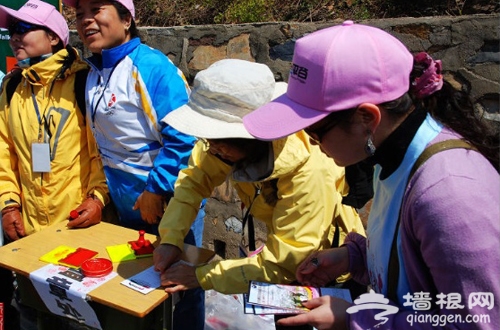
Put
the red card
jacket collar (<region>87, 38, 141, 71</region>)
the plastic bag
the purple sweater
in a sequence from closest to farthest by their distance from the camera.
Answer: the purple sweater → the red card → jacket collar (<region>87, 38, 141, 71</region>) → the plastic bag

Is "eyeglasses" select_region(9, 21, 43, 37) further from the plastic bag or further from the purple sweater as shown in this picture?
the purple sweater

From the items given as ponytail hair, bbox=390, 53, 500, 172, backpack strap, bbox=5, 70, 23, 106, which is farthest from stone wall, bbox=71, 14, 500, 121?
ponytail hair, bbox=390, 53, 500, 172

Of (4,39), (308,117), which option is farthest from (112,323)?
(4,39)

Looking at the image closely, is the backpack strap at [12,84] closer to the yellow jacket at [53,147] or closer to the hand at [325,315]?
the yellow jacket at [53,147]

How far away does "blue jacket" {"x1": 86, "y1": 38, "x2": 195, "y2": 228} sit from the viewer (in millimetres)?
2176

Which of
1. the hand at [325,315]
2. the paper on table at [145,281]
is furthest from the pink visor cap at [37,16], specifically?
the hand at [325,315]

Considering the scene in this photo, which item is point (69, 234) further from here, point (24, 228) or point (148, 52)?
point (148, 52)

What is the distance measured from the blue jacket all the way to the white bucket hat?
52 cm

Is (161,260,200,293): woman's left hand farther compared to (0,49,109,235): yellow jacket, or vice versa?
(0,49,109,235): yellow jacket

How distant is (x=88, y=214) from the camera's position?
2.26 meters

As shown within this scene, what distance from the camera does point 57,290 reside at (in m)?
1.75

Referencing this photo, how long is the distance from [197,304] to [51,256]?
82 centimetres

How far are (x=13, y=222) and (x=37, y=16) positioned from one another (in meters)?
1.13

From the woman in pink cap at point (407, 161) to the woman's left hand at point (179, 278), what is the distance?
618 millimetres
